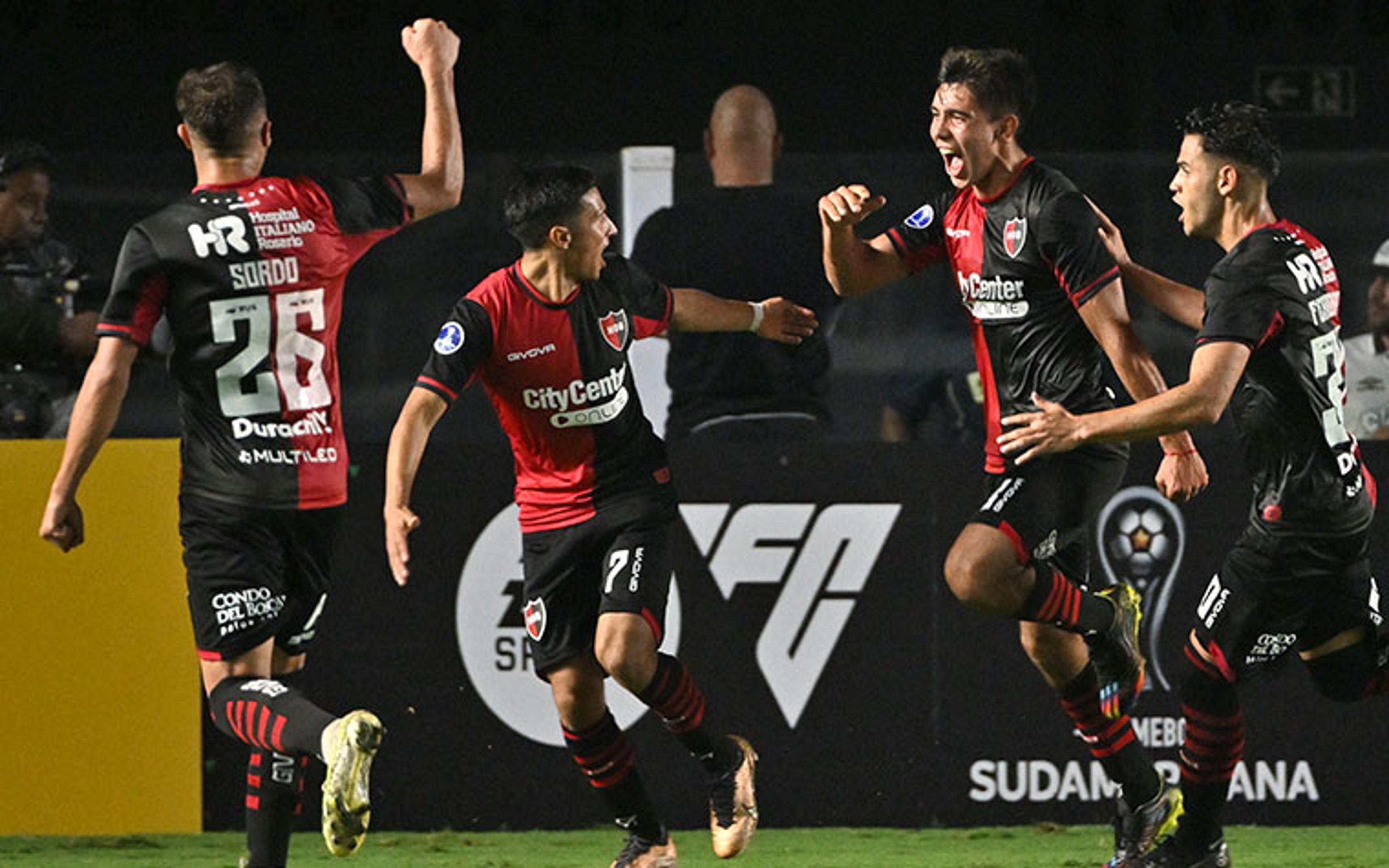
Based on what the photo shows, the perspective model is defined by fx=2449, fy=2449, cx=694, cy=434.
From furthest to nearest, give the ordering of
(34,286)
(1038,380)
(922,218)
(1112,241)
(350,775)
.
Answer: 1. (34,286)
2. (922,218)
3. (1112,241)
4. (1038,380)
5. (350,775)

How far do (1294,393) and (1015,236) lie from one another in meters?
0.96

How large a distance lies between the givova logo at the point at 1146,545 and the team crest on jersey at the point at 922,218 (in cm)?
141

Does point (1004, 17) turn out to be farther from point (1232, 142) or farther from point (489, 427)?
point (1232, 142)

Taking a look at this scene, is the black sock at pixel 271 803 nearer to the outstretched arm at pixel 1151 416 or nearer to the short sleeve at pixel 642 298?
the short sleeve at pixel 642 298

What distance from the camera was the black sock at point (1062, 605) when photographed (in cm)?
693

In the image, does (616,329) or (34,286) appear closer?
(616,329)

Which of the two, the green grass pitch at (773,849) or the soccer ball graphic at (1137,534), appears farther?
the soccer ball graphic at (1137,534)

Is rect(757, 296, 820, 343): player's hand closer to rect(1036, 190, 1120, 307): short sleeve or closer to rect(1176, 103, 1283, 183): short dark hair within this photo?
rect(1036, 190, 1120, 307): short sleeve

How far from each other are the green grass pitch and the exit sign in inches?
203

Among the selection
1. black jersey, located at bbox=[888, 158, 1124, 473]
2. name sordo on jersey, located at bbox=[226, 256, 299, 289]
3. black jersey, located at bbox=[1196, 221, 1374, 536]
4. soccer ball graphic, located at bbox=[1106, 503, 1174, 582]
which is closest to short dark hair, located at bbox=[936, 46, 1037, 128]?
black jersey, located at bbox=[888, 158, 1124, 473]

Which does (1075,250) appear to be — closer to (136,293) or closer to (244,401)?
(244,401)

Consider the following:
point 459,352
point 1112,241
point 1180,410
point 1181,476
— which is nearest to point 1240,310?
point 1180,410

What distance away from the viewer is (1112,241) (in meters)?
7.15

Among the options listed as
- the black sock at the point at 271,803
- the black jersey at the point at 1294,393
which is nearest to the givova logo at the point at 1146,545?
the black jersey at the point at 1294,393
